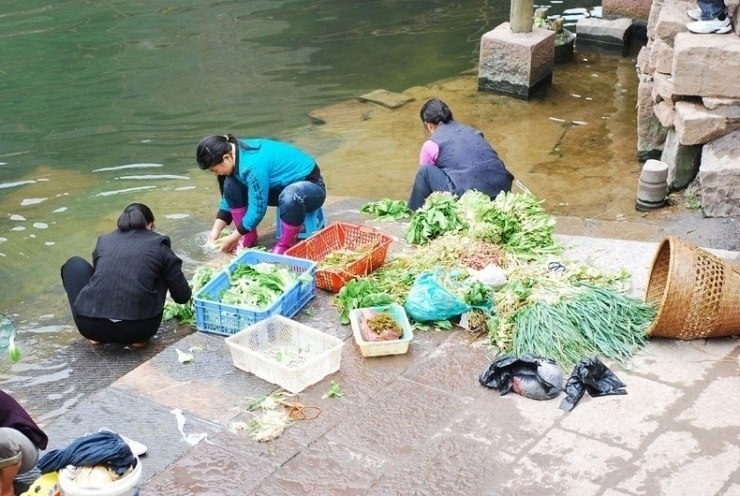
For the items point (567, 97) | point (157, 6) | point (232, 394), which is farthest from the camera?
point (157, 6)

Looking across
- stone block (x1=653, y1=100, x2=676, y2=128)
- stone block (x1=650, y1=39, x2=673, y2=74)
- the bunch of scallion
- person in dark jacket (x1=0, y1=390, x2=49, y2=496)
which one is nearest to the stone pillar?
stone block (x1=650, y1=39, x2=673, y2=74)

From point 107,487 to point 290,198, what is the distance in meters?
3.53

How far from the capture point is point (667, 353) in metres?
5.45

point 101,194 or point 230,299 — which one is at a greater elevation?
point 230,299

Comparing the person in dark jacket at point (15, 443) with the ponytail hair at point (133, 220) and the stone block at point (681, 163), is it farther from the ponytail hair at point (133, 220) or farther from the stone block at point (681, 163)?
the stone block at point (681, 163)

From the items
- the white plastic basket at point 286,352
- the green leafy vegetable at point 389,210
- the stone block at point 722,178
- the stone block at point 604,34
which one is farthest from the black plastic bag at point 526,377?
the stone block at point 604,34

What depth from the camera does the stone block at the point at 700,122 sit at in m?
8.08

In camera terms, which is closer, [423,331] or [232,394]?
[232,394]

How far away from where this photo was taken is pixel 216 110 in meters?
12.6

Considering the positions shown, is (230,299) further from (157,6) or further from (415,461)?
(157,6)

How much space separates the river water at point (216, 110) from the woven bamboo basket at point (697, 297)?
3551 millimetres

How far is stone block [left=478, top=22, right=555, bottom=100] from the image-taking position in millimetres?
12070

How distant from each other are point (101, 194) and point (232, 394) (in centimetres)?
535

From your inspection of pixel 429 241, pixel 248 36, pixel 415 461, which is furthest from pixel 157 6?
pixel 415 461
